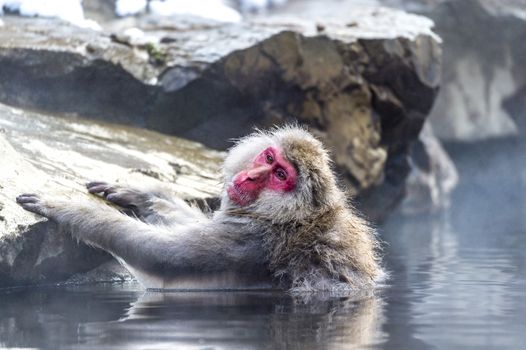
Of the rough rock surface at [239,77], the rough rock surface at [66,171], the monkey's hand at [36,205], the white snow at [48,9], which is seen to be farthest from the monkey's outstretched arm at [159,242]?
the white snow at [48,9]

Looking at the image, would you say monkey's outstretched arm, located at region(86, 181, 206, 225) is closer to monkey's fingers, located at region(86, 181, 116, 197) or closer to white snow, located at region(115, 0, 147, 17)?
monkey's fingers, located at region(86, 181, 116, 197)

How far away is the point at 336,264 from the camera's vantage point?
575 cm

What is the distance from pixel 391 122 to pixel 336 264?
4826 mm

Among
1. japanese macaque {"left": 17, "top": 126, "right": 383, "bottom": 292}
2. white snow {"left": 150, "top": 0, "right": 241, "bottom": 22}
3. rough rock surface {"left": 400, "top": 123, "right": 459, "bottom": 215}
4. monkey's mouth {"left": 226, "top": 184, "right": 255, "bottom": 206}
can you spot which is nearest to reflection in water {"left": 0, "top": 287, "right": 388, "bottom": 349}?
japanese macaque {"left": 17, "top": 126, "right": 383, "bottom": 292}

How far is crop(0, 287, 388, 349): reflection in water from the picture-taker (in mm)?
3963

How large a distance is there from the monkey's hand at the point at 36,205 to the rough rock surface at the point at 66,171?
0.03m

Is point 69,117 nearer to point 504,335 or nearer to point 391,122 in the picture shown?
point 391,122

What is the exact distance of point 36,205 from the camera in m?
5.78

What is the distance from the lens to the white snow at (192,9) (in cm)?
1102

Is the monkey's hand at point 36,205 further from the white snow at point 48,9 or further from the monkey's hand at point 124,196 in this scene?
the white snow at point 48,9

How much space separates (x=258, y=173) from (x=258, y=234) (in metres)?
0.33

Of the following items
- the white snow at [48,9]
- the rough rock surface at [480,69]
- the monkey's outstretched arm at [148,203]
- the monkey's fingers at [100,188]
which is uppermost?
the rough rock surface at [480,69]

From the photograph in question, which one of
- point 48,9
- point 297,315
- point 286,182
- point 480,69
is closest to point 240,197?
point 286,182

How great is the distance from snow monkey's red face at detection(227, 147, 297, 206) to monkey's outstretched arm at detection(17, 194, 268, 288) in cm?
19
